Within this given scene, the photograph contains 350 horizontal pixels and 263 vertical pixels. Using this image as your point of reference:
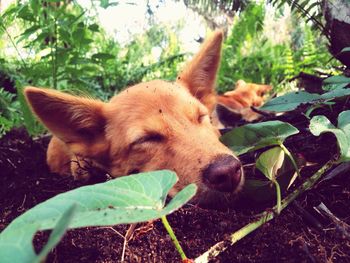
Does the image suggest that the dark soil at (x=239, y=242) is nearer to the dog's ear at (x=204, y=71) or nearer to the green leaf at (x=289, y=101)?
the green leaf at (x=289, y=101)

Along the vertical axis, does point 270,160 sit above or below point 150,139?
above

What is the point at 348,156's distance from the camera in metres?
1.22

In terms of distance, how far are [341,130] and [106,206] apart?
2.66 ft

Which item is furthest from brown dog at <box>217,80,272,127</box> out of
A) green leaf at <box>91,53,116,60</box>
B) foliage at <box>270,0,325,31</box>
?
foliage at <box>270,0,325,31</box>

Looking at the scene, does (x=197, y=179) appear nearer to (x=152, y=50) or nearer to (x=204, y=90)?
(x=204, y=90)

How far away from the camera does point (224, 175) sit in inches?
63.9

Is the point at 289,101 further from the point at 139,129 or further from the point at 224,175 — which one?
the point at 139,129

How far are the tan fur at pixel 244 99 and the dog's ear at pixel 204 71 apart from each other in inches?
76.1

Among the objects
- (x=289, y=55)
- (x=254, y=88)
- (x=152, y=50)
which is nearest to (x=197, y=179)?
(x=254, y=88)

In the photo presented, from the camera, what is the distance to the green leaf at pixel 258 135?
138 centimetres

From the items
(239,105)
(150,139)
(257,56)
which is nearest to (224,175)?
(150,139)

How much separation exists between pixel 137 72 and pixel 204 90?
3.90 meters

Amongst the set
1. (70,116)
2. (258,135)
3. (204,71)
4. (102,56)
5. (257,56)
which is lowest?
(257,56)

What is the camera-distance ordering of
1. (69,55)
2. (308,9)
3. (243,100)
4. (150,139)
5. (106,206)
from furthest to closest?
(243,100), (69,55), (308,9), (150,139), (106,206)
